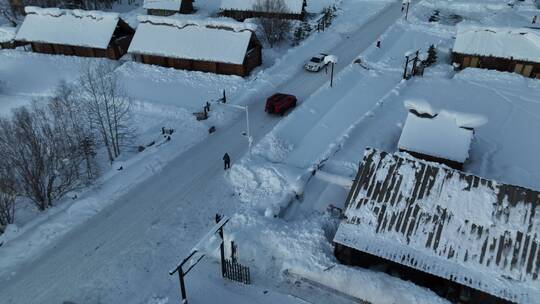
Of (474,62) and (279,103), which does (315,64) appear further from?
(474,62)

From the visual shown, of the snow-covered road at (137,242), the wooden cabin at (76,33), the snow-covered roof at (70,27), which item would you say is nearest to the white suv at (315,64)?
the snow-covered road at (137,242)

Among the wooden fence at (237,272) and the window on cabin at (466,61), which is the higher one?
the window on cabin at (466,61)

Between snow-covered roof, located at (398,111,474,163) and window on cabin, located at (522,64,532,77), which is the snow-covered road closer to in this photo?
snow-covered roof, located at (398,111,474,163)

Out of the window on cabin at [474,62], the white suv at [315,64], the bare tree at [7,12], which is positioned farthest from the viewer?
the bare tree at [7,12]

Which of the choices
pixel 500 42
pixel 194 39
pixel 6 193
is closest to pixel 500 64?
pixel 500 42

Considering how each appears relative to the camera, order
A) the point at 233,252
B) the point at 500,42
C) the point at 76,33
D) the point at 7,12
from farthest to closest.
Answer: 1. the point at 7,12
2. the point at 76,33
3. the point at 500,42
4. the point at 233,252

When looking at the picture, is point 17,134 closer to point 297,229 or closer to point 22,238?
point 22,238

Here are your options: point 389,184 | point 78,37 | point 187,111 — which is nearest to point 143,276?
point 389,184

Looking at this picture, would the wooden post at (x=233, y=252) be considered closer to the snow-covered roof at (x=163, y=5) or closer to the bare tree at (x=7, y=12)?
the snow-covered roof at (x=163, y=5)
